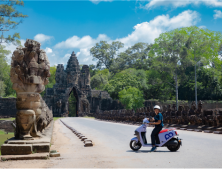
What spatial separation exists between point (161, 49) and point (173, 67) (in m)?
5.77

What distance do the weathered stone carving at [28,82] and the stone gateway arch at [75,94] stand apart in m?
45.3

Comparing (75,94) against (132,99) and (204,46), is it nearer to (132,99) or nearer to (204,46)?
(132,99)

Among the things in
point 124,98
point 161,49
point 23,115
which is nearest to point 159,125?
point 23,115

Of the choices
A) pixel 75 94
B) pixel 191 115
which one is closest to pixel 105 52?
pixel 75 94

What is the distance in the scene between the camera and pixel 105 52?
9025 centimetres

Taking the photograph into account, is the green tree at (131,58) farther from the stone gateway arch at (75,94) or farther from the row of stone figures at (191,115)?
the row of stone figures at (191,115)

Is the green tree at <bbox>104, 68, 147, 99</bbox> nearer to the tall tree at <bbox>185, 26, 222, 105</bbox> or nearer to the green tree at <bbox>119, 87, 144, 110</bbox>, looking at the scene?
the green tree at <bbox>119, 87, 144, 110</bbox>

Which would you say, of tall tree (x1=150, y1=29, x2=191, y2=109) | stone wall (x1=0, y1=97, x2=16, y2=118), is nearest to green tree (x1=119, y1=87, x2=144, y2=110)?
tall tree (x1=150, y1=29, x2=191, y2=109)

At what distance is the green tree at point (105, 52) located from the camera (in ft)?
298

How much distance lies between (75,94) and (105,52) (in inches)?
1410

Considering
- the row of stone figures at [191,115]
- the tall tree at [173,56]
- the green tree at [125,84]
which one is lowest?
the row of stone figures at [191,115]

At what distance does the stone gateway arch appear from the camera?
180 ft

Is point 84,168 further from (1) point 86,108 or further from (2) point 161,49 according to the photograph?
(2) point 161,49

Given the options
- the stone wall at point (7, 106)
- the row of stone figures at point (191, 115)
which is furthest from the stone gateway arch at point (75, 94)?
the row of stone figures at point (191, 115)
